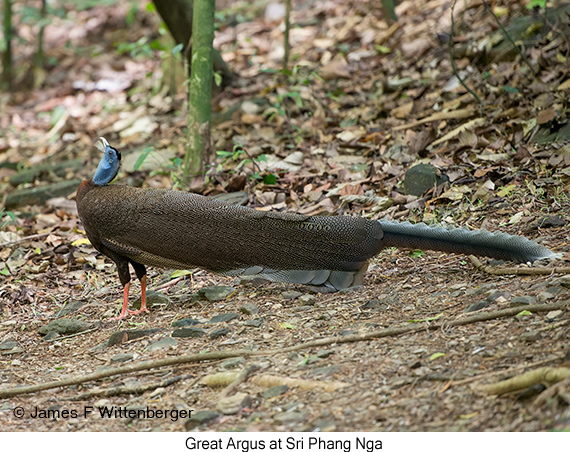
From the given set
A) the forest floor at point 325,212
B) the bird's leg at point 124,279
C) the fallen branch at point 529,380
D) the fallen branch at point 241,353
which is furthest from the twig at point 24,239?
the fallen branch at point 529,380

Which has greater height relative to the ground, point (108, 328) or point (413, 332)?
point (413, 332)

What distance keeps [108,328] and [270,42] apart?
6454mm

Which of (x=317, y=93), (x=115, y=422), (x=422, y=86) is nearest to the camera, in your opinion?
(x=115, y=422)

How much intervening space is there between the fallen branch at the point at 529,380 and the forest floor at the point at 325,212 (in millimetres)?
25

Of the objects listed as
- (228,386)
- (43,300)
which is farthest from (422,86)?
(228,386)

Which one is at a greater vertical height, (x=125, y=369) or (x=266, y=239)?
(x=266, y=239)

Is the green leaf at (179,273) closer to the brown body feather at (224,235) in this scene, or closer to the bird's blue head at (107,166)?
the brown body feather at (224,235)

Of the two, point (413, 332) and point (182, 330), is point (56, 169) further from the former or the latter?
point (413, 332)

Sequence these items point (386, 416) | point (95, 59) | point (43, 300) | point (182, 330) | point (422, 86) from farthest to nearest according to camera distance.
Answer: point (95, 59) < point (422, 86) < point (43, 300) < point (182, 330) < point (386, 416)

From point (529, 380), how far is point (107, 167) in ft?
8.71

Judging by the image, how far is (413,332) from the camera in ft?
9.51

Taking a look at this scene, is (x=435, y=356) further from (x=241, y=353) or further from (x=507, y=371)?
(x=241, y=353)

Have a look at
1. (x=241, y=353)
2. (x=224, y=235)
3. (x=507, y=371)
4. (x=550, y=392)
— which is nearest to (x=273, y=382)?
(x=241, y=353)

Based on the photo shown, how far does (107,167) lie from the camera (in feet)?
13.0
